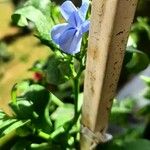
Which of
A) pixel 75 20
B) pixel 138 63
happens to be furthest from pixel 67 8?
pixel 138 63

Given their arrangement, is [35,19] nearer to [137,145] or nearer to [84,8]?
[84,8]

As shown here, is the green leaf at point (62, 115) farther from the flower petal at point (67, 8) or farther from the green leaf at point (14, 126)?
the flower petal at point (67, 8)

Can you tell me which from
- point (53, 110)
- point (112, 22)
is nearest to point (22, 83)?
point (53, 110)

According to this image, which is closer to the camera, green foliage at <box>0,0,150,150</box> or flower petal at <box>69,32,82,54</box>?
flower petal at <box>69,32,82,54</box>

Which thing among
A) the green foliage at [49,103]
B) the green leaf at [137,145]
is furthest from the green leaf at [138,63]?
the green leaf at [137,145]

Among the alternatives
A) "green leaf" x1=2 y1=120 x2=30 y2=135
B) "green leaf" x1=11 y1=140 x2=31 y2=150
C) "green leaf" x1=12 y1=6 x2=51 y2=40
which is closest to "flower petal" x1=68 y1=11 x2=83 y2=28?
"green leaf" x1=12 y1=6 x2=51 y2=40

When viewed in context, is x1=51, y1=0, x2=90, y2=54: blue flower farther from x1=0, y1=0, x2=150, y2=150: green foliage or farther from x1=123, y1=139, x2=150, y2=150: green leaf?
x1=123, y1=139, x2=150, y2=150: green leaf
